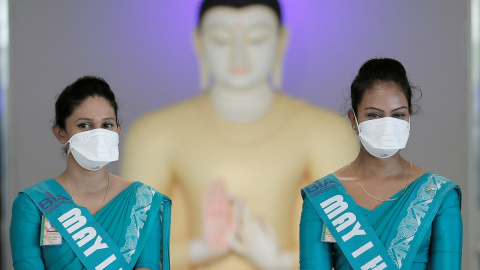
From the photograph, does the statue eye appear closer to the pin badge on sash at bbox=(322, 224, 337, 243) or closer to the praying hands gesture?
the praying hands gesture

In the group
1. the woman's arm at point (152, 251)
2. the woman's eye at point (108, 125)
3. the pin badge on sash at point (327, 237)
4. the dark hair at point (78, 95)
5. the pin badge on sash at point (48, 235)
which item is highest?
the dark hair at point (78, 95)

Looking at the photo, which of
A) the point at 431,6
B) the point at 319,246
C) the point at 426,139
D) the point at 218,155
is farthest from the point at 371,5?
the point at 319,246

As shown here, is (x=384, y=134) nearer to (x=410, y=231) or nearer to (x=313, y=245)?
(x=410, y=231)

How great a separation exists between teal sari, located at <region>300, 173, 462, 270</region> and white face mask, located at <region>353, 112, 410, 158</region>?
0.17m

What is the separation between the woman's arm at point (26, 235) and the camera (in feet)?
10.00

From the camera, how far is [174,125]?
18.1ft

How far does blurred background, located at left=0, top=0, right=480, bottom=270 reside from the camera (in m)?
5.50

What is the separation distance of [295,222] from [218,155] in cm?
70

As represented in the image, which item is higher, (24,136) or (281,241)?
(24,136)

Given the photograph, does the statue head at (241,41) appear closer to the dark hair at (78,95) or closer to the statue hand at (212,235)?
the statue hand at (212,235)

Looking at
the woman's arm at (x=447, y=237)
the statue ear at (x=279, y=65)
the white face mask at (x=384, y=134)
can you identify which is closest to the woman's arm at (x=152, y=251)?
the white face mask at (x=384, y=134)

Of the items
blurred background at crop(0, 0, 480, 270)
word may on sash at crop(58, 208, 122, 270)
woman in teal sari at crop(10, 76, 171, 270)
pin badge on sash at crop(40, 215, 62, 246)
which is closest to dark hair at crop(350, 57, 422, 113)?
woman in teal sari at crop(10, 76, 171, 270)

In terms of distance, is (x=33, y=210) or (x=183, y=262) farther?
(x=183, y=262)

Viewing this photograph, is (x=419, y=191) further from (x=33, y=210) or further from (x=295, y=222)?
(x=295, y=222)
